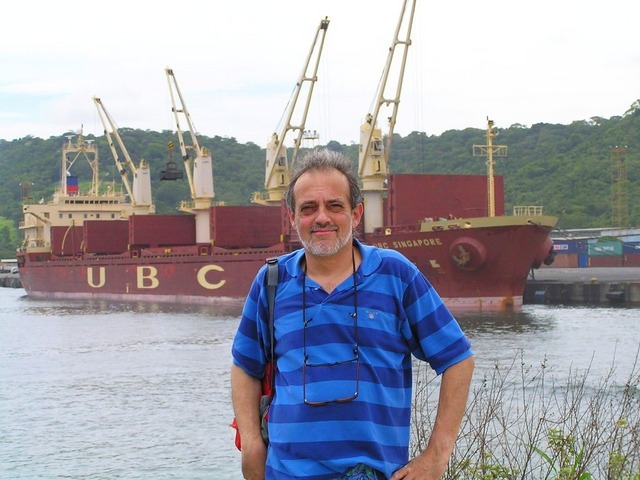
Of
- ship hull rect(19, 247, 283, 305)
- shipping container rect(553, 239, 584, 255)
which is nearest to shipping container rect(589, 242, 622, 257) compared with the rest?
shipping container rect(553, 239, 584, 255)

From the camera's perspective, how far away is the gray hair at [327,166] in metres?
3.14

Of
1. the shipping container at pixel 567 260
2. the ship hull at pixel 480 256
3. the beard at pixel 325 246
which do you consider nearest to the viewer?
the beard at pixel 325 246

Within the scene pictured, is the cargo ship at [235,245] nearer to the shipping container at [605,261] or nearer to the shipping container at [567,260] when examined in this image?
the shipping container at [605,261]

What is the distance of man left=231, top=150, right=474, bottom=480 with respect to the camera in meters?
2.93

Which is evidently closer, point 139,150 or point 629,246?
point 629,246

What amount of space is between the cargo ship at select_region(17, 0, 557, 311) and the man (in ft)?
79.8

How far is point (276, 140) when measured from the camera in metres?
38.3

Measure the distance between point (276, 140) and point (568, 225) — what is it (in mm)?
30311

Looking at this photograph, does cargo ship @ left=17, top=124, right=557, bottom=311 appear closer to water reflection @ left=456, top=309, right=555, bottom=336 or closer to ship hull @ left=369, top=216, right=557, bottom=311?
ship hull @ left=369, top=216, right=557, bottom=311

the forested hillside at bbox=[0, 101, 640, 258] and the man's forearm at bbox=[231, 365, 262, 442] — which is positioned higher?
the forested hillside at bbox=[0, 101, 640, 258]

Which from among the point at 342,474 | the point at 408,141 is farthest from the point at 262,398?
the point at 408,141

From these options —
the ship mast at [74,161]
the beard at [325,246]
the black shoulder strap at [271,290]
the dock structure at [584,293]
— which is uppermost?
the ship mast at [74,161]

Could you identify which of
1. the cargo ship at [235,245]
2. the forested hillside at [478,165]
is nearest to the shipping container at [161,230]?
the cargo ship at [235,245]

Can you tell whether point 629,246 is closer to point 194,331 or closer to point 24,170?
point 194,331
